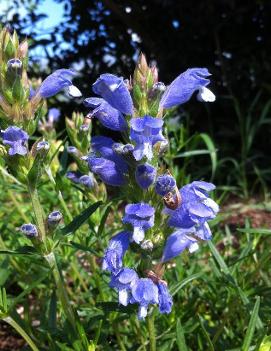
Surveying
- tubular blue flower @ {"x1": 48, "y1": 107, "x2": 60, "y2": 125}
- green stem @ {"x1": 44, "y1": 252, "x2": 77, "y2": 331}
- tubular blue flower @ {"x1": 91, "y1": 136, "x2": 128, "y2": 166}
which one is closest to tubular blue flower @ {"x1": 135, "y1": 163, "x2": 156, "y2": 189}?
tubular blue flower @ {"x1": 91, "y1": 136, "x2": 128, "y2": 166}

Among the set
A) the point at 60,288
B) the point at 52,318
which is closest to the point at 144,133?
the point at 60,288

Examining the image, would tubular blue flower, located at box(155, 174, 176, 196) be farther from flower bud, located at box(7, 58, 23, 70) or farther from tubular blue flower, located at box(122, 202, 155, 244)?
flower bud, located at box(7, 58, 23, 70)

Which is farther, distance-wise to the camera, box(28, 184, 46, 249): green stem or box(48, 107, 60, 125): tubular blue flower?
box(48, 107, 60, 125): tubular blue flower

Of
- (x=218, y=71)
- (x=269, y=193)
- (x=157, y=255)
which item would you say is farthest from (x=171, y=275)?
(x=218, y=71)

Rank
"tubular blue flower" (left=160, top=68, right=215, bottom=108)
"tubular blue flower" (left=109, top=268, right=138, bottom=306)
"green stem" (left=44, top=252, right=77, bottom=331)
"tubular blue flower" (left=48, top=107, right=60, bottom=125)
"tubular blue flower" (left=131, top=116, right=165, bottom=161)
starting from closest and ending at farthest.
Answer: "tubular blue flower" (left=131, top=116, right=165, bottom=161) < "tubular blue flower" (left=109, top=268, right=138, bottom=306) < "tubular blue flower" (left=160, top=68, right=215, bottom=108) < "green stem" (left=44, top=252, right=77, bottom=331) < "tubular blue flower" (left=48, top=107, right=60, bottom=125)

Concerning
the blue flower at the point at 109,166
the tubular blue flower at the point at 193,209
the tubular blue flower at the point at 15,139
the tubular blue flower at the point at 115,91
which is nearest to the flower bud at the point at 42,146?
the tubular blue flower at the point at 15,139

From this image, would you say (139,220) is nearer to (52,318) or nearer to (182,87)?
(182,87)

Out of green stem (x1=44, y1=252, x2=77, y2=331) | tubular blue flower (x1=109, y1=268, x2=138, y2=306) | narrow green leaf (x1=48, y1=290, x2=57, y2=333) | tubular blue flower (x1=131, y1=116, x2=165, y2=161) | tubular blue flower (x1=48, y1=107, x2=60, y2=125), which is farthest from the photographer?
tubular blue flower (x1=48, y1=107, x2=60, y2=125)
